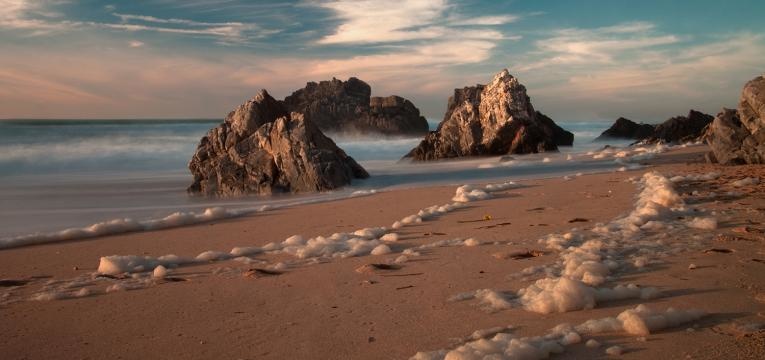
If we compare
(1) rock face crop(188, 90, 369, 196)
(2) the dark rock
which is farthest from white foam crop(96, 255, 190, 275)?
(2) the dark rock

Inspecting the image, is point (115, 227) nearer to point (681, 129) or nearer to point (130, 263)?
point (130, 263)

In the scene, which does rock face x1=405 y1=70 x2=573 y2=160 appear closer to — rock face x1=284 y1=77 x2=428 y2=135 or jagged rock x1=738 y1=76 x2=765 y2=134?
jagged rock x1=738 y1=76 x2=765 y2=134

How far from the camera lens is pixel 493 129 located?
19.5 meters

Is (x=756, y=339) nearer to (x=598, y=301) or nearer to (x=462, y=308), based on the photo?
(x=598, y=301)

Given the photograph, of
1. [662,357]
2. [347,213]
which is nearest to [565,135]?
[347,213]

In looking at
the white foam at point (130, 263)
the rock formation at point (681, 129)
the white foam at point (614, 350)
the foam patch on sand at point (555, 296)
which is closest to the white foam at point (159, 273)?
the white foam at point (130, 263)

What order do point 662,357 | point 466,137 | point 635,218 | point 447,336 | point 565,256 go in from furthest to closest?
point 466,137
point 635,218
point 565,256
point 447,336
point 662,357

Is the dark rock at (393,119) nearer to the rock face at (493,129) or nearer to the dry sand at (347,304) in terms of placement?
the rock face at (493,129)

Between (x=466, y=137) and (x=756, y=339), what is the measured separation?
17.9m

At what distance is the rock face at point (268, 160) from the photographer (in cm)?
1066

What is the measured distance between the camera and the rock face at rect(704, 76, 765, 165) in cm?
977

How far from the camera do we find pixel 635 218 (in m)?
4.74

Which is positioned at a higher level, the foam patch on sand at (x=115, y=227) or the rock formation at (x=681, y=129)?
the rock formation at (x=681, y=129)

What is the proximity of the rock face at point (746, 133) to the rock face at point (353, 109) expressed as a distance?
3703 cm
